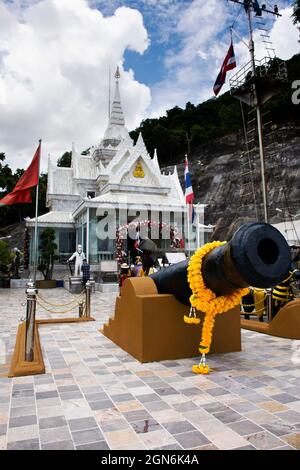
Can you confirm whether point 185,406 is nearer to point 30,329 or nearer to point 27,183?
point 30,329

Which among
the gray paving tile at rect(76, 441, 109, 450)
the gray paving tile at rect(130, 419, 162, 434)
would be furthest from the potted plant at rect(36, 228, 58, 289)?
the gray paving tile at rect(76, 441, 109, 450)

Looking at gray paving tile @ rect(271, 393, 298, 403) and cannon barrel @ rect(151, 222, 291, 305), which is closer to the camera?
cannon barrel @ rect(151, 222, 291, 305)

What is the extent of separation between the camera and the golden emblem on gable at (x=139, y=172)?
22.9 m

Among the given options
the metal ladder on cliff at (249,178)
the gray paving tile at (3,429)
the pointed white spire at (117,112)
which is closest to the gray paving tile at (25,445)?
the gray paving tile at (3,429)

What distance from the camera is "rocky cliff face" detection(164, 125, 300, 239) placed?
30.0 m

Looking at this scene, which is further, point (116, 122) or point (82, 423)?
point (116, 122)

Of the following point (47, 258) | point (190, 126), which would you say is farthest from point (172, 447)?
point (190, 126)

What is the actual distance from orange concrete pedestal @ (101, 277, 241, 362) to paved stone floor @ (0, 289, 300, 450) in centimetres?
17

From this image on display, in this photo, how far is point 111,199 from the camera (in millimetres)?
19672

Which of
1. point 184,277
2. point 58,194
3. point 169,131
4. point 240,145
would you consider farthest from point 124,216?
point 169,131

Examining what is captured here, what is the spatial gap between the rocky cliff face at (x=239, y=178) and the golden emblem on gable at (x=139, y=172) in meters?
7.94

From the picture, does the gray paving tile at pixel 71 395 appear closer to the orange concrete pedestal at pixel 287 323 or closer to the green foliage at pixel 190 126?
the orange concrete pedestal at pixel 287 323

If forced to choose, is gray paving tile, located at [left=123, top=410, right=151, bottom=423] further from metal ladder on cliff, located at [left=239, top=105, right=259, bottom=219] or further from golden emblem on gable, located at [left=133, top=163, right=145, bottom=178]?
golden emblem on gable, located at [left=133, top=163, right=145, bottom=178]

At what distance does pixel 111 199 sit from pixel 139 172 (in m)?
4.15
